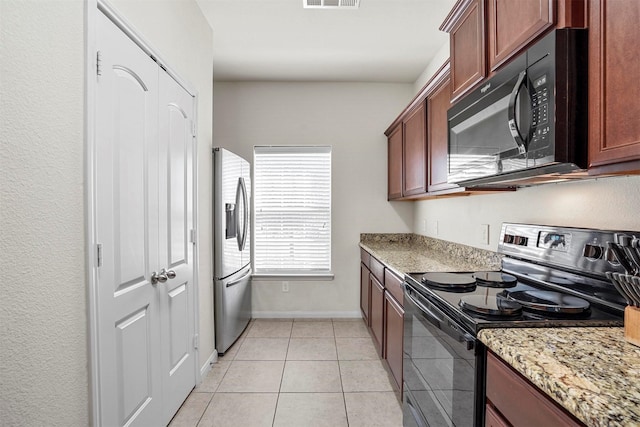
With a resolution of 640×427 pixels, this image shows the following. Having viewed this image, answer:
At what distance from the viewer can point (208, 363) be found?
2686 mm

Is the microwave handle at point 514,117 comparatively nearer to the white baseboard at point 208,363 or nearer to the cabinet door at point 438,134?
the cabinet door at point 438,134

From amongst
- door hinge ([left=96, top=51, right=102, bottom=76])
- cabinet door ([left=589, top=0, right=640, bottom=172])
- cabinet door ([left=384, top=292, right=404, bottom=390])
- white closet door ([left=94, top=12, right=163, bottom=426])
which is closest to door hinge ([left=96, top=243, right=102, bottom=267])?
white closet door ([left=94, top=12, right=163, bottom=426])

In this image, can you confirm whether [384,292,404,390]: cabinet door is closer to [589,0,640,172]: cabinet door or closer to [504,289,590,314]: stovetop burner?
[504,289,590,314]: stovetop burner

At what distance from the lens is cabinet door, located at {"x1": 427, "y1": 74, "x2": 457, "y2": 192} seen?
7.11ft

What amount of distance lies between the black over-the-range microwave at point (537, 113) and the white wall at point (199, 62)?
5.61ft

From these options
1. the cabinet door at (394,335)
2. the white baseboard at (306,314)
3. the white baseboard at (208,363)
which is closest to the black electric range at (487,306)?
the cabinet door at (394,335)

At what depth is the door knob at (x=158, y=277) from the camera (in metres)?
1.81

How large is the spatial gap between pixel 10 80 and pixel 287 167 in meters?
3.04

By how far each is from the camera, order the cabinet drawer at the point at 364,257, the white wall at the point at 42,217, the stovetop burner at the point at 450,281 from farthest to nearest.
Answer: the cabinet drawer at the point at 364,257 → the stovetop burner at the point at 450,281 → the white wall at the point at 42,217

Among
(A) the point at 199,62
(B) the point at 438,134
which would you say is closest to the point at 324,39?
(A) the point at 199,62

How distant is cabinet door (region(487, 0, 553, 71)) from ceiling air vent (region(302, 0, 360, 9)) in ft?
3.82

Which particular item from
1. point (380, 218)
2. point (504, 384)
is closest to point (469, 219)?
point (380, 218)

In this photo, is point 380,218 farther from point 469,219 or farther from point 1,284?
point 1,284

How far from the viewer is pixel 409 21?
2.66 m
